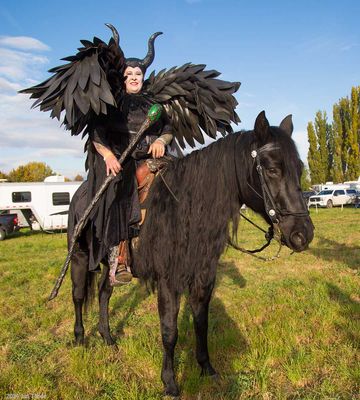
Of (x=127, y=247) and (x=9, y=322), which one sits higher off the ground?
(x=127, y=247)

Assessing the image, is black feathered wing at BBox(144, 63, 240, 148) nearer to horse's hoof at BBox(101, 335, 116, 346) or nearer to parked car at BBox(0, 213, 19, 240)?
horse's hoof at BBox(101, 335, 116, 346)

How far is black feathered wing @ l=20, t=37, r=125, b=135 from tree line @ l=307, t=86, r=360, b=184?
4814cm

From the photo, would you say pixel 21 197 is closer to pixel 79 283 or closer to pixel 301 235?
pixel 79 283

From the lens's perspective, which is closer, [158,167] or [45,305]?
[158,167]

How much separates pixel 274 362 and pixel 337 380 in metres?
0.65

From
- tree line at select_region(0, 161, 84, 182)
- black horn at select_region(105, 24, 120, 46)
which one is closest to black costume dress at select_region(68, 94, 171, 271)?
black horn at select_region(105, 24, 120, 46)

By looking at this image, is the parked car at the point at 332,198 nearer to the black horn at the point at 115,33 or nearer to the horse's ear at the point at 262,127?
the black horn at the point at 115,33

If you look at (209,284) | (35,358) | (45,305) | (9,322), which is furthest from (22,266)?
(209,284)

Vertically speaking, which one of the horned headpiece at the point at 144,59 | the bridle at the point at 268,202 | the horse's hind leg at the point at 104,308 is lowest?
the horse's hind leg at the point at 104,308

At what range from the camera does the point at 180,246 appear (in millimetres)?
3105

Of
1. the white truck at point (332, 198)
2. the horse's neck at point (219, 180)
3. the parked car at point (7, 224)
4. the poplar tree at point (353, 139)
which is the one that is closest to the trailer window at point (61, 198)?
the parked car at point (7, 224)

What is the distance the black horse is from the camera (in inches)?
104

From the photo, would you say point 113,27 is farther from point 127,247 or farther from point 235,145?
point 127,247

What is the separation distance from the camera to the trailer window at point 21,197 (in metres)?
22.2
